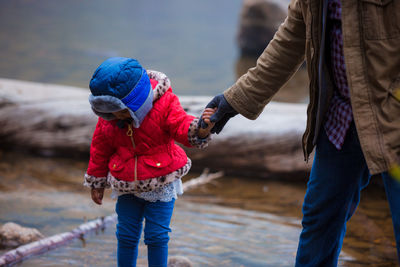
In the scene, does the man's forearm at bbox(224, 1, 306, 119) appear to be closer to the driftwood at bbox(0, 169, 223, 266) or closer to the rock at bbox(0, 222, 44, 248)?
the driftwood at bbox(0, 169, 223, 266)

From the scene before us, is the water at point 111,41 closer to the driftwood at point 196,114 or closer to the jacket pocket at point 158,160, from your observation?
the driftwood at point 196,114

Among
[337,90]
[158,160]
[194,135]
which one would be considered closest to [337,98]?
[337,90]

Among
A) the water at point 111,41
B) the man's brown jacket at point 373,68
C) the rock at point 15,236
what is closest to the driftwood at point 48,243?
the rock at point 15,236

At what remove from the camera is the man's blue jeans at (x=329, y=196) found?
7.28ft

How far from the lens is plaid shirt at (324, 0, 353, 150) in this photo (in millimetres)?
2092

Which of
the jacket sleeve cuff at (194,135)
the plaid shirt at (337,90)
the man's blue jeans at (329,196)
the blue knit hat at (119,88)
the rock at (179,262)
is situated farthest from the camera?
the rock at (179,262)

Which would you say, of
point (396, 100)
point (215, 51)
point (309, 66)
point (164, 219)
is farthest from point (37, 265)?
point (215, 51)

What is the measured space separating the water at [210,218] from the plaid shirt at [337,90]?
129 cm

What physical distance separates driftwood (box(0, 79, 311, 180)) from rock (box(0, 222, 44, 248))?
1.81 m

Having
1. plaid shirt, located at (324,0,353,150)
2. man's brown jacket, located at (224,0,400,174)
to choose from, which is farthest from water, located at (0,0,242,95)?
man's brown jacket, located at (224,0,400,174)

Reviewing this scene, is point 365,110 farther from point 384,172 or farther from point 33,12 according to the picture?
point 33,12

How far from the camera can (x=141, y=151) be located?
2.57 meters

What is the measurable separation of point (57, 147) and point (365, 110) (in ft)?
13.4

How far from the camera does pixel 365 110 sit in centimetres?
196
